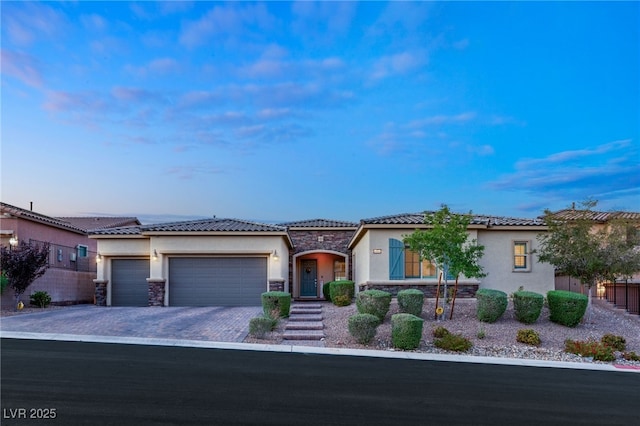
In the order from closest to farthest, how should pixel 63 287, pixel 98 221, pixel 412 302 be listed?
pixel 412 302 → pixel 63 287 → pixel 98 221

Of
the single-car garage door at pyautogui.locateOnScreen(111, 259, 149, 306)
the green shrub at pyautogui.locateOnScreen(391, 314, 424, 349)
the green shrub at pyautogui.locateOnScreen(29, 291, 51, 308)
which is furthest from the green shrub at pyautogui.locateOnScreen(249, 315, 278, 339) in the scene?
the green shrub at pyautogui.locateOnScreen(29, 291, 51, 308)

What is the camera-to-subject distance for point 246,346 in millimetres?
13016

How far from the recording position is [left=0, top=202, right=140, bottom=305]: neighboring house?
68.2 feet

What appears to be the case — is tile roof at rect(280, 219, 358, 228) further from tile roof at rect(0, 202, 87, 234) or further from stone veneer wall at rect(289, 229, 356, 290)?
tile roof at rect(0, 202, 87, 234)

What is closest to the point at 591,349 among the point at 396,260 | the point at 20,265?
the point at 396,260

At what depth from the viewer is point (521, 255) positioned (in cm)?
2008

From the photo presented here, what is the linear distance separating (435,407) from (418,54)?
13.1 meters

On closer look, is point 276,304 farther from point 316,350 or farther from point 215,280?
point 215,280

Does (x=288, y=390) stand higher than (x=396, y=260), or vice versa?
(x=396, y=260)

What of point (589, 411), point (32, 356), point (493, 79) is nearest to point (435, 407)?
Result: point (589, 411)

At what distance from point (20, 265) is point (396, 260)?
47.9 feet

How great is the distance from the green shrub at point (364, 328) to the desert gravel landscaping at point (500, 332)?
0.66 feet

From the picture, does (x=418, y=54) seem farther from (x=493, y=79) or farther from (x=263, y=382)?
(x=263, y=382)

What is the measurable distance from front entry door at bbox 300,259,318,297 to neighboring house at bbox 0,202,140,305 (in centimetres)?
1160
